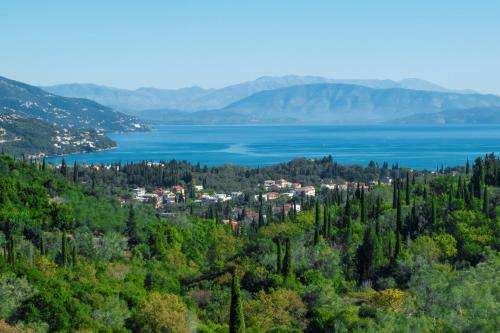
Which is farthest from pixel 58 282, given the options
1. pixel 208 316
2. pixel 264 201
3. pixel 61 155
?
pixel 61 155

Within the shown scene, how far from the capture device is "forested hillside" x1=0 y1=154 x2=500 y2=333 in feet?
98.9

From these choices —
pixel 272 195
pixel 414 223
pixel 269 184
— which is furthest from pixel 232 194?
pixel 414 223

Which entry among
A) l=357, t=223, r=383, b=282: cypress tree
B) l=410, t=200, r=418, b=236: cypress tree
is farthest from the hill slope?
l=357, t=223, r=383, b=282: cypress tree

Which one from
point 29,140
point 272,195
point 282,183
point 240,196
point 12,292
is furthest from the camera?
point 29,140

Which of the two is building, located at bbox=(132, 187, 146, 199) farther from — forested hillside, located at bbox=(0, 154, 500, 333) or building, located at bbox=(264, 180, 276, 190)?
forested hillside, located at bbox=(0, 154, 500, 333)

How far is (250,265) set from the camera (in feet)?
143

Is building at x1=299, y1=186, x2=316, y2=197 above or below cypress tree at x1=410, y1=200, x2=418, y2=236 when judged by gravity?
below

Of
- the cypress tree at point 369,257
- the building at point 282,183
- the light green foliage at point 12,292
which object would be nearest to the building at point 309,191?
the building at point 282,183

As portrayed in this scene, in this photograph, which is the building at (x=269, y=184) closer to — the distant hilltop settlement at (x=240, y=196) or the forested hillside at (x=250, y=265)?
the distant hilltop settlement at (x=240, y=196)

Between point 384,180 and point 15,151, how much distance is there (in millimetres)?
85462

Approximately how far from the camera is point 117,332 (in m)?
28.2

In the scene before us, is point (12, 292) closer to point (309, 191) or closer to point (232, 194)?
point (232, 194)

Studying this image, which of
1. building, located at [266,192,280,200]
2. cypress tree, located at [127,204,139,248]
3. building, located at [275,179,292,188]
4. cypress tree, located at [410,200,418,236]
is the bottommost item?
building, located at [266,192,280,200]

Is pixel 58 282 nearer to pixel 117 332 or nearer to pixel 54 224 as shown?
pixel 117 332
